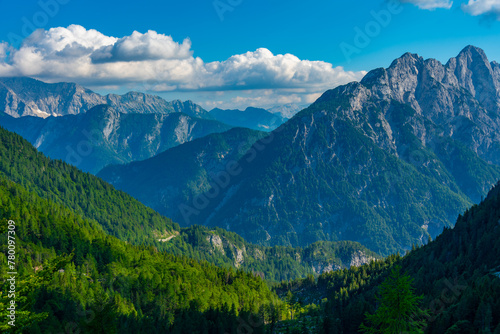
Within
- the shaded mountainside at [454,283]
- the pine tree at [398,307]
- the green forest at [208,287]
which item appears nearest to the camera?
the pine tree at [398,307]

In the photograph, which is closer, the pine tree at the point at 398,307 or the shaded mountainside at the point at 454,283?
the pine tree at the point at 398,307

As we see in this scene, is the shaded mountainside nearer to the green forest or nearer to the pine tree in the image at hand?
the green forest

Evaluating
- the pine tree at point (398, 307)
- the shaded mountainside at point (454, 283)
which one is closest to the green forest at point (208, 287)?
the shaded mountainside at point (454, 283)

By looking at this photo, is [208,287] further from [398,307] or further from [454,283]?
[398,307]

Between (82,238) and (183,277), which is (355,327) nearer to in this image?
(183,277)

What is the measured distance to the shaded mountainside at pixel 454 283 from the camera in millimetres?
73938

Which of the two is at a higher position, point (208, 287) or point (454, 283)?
point (208, 287)

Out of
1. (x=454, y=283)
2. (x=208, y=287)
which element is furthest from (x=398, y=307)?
(x=208, y=287)

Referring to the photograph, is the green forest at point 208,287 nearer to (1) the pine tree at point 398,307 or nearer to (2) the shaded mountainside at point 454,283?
(2) the shaded mountainside at point 454,283

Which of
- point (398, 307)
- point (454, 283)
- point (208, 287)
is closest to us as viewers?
point (398, 307)

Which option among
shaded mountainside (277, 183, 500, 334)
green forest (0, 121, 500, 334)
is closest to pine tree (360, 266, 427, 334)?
shaded mountainside (277, 183, 500, 334)

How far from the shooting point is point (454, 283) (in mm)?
121250

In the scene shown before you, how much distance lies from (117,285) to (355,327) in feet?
266

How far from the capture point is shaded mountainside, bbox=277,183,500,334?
243 ft
